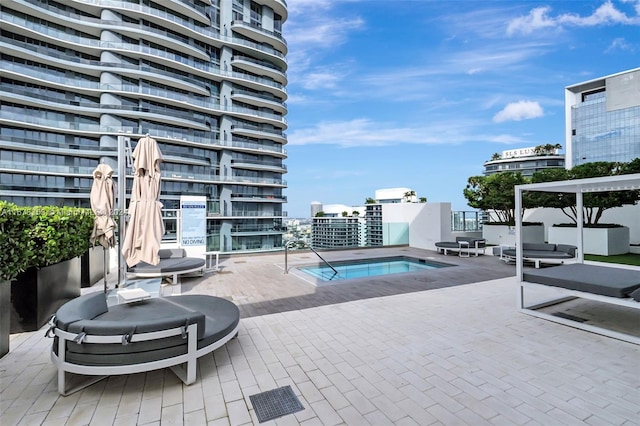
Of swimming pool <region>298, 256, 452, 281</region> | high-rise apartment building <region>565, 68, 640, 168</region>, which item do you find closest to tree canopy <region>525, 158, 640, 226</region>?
swimming pool <region>298, 256, 452, 281</region>

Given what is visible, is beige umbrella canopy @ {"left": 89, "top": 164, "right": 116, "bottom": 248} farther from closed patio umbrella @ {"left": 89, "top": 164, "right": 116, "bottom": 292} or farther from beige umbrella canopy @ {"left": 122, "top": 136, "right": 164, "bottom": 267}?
beige umbrella canopy @ {"left": 122, "top": 136, "right": 164, "bottom": 267}

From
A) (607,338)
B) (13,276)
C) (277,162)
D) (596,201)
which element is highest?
(277,162)

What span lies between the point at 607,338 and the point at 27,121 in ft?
127

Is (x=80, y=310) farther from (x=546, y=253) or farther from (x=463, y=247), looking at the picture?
(x=463, y=247)

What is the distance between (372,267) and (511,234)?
7088mm

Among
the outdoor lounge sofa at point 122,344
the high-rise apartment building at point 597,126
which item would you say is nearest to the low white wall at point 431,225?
the outdoor lounge sofa at point 122,344

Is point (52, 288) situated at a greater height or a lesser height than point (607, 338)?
greater

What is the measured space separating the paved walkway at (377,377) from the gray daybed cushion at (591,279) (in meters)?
0.59

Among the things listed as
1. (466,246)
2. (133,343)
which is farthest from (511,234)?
(133,343)

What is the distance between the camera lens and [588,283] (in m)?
3.90

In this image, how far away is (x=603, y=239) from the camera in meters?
10.1

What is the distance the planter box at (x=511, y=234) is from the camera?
12354 mm

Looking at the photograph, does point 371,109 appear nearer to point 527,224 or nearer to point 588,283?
point 527,224

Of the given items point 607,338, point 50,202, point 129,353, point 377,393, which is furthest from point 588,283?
point 50,202
